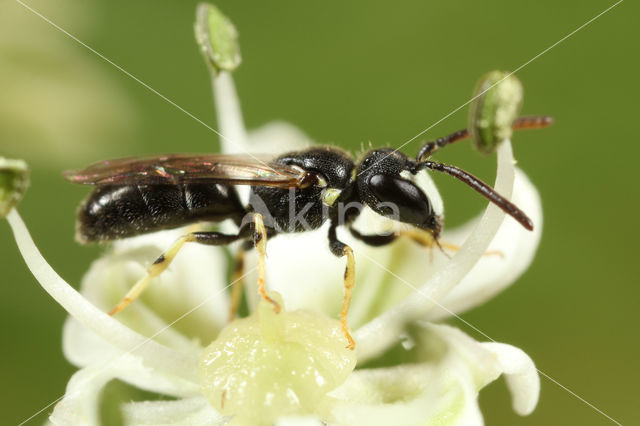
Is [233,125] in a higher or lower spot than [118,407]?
higher

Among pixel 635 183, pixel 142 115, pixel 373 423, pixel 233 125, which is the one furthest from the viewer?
pixel 142 115

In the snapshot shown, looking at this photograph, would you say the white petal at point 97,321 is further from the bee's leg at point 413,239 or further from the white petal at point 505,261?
the white petal at point 505,261

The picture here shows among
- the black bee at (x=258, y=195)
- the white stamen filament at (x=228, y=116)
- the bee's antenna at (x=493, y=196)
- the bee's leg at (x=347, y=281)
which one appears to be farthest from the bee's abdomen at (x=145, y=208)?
the bee's antenna at (x=493, y=196)

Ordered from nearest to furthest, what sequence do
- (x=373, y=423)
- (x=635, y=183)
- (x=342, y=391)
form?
1. (x=373, y=423)
2. (x=342, y=391)
3. (x=635, y=183)

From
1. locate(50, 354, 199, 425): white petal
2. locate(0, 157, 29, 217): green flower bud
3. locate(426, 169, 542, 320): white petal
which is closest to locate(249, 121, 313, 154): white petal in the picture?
locate(426, 169, 542, 320): white petal

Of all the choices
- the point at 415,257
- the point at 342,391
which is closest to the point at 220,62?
the point at 415,257

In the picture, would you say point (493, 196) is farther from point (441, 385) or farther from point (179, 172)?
point (179, 172)

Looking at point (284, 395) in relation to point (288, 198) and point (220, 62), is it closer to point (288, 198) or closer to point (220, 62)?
point (288, 198)
